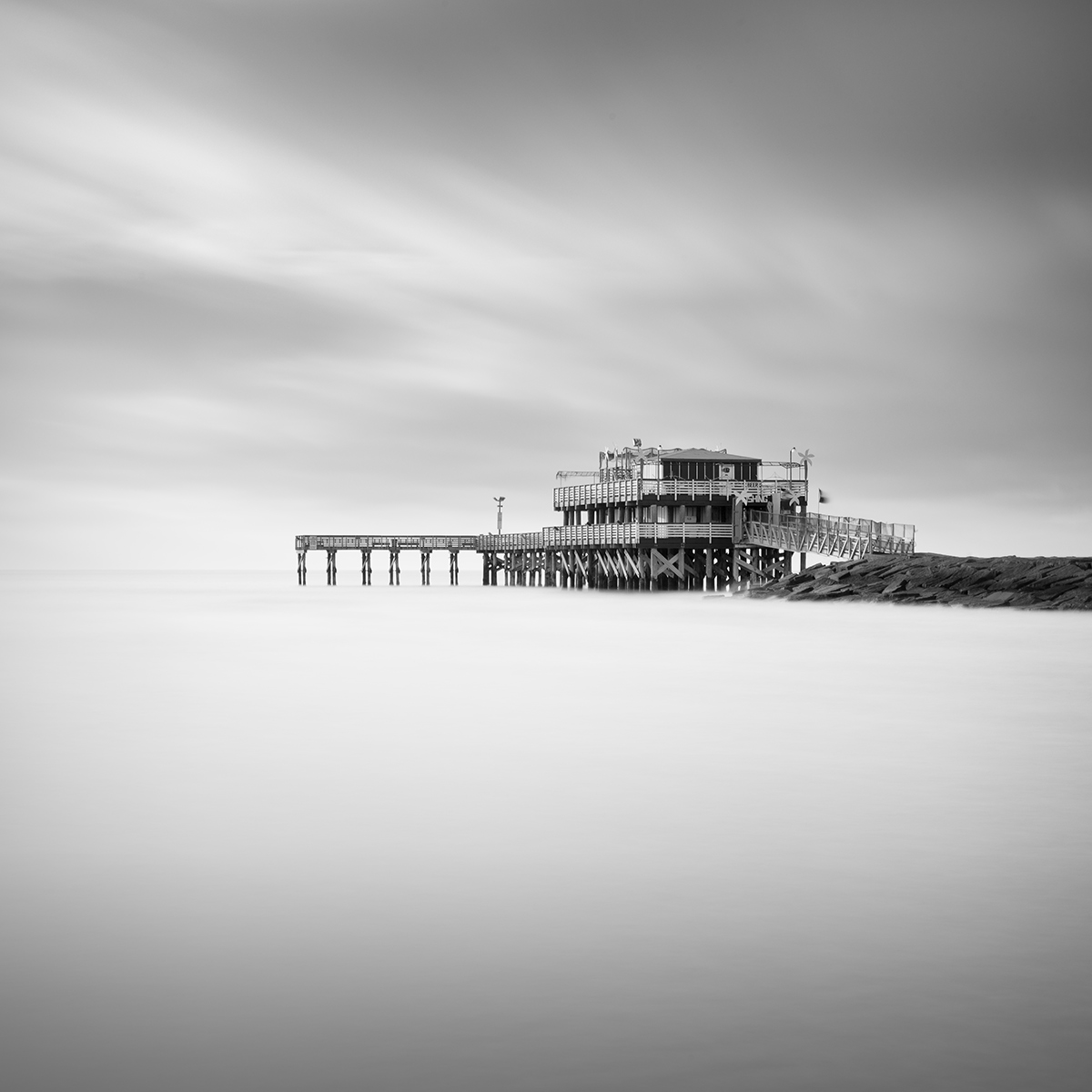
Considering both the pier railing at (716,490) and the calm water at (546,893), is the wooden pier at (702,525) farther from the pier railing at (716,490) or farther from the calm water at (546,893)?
the calm water at (546,893)

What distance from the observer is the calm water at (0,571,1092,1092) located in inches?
231

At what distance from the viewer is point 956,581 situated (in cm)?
4925

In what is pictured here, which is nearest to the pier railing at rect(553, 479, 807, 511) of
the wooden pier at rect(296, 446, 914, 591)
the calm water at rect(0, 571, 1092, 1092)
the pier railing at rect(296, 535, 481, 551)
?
the wooden pier at rect(296, 446, 914, 591)

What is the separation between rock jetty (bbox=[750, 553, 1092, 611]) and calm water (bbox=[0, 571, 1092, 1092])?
26.6 m

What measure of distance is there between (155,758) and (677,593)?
2035 inches

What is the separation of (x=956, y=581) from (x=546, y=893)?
42905 mm

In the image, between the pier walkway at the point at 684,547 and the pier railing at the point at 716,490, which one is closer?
the pier walkway at the point at 684,547

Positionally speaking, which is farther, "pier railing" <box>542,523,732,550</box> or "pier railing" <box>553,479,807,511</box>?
"pier railing" <box>542,523,732,550</box>

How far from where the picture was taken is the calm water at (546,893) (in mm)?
5879

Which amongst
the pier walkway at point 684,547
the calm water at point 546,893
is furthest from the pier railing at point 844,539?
the calm water at point 546,893

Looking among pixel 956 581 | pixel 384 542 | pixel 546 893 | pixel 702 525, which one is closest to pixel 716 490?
pixel 702 525

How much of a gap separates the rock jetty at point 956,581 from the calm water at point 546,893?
26.6m

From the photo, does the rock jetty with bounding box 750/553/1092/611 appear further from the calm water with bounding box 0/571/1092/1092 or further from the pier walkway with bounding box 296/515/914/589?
the calm water with bounding box 0/571/1092/1092

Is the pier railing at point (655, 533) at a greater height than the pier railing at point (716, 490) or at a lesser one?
lesser
